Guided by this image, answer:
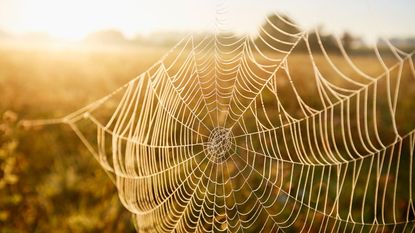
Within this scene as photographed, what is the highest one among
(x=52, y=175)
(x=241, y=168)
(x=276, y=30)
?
(x=276, y=30)

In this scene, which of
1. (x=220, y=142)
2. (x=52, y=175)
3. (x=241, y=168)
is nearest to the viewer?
(x=220, y=142)

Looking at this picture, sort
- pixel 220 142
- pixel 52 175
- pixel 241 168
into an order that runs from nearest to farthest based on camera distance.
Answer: pixel 220 142 → pixel 241 168 → pixel 52 175

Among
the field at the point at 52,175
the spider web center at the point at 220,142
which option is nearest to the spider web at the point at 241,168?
the spider web center at the point at 220,142

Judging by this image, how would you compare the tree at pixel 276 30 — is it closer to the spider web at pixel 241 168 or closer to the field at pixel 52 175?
the spider web at pixel 241 168

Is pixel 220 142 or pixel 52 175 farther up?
pixel 220 142

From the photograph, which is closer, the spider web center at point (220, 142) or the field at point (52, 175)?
the spider web center at point (220, 142)

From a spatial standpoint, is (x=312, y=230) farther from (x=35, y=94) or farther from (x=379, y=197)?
(x=35, y=94)

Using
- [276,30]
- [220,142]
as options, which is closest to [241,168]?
[220,142]

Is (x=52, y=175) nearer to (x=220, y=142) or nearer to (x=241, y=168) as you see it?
(x=241, y=168)

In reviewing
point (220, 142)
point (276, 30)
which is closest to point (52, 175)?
point (220, 142)

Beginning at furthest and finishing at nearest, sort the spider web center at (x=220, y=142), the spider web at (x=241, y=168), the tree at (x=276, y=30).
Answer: the spider web center at (x=220, y=142) < the spider web at (x=241, y=168) < the tree at (x=276, y=30)

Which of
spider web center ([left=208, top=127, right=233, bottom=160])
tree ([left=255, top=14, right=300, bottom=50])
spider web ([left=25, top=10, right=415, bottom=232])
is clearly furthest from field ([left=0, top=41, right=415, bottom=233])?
tree ([left=255, top=14, right=300, bottom=50])

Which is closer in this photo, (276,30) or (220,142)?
(220,142)
